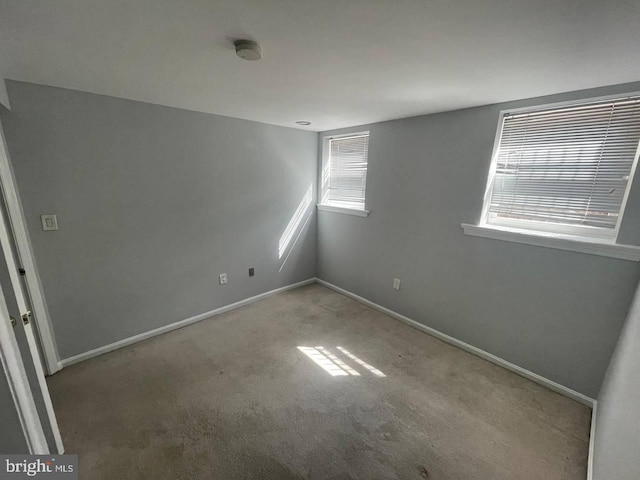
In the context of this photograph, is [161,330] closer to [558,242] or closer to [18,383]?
[18,383]

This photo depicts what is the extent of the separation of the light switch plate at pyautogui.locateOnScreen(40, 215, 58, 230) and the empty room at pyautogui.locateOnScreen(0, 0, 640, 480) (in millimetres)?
45

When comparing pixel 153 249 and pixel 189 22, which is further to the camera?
pixel 153 249

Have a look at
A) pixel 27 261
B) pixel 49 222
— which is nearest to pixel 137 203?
pixel 49 222

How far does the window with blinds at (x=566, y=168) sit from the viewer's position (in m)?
1.67

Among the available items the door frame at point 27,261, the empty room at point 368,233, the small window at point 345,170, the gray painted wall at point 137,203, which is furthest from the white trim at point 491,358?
the door frame at point 27,261

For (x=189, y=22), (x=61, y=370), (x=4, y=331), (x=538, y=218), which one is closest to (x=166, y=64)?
(x=189, y=22)

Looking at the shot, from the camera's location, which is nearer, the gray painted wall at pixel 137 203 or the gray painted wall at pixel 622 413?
the gray painted wall at pixel 622 413

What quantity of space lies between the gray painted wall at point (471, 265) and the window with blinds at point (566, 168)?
0.36 feet

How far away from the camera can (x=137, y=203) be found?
2.29 meters

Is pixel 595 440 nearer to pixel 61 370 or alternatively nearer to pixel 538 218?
pixel 538 218

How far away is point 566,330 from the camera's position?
6.29 ft

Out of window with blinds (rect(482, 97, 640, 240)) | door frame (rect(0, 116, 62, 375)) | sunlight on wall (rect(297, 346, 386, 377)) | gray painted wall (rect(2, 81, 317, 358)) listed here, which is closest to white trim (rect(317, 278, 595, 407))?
sunlight on wall (rect(297, 346, 386, 377))

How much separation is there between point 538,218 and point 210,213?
2.98 metres

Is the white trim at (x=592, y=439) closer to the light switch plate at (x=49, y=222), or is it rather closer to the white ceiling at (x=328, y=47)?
the white ceiling at (x=328, y=47)
